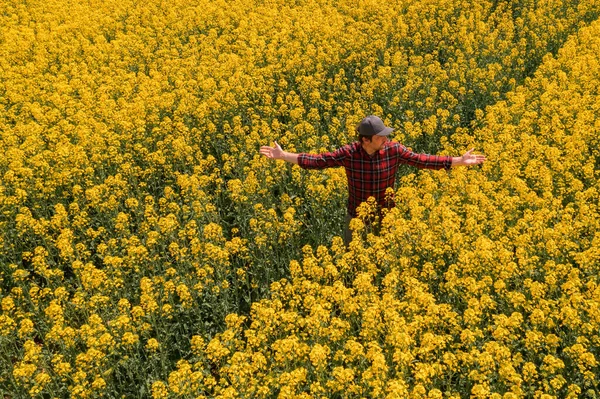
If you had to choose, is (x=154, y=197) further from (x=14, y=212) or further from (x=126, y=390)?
(x=126, y=390)

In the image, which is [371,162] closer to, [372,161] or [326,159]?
[372,161]

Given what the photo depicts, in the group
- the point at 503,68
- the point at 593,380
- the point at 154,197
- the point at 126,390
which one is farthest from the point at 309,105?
the point at 593,380

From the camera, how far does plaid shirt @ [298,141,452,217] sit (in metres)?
7.28

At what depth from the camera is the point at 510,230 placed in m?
7.59

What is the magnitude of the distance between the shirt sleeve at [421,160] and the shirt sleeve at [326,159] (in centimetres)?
74

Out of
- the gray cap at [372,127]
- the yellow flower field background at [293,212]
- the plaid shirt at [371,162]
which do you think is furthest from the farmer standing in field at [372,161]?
the yellow flower field background at [293,212]

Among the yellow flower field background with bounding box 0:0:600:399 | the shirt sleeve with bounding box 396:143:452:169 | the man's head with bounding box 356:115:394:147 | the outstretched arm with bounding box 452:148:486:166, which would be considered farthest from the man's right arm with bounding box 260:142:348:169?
the outstretched arm with bounding box 452:148:486:166

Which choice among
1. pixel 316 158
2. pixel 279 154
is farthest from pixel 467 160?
pixel 279 154

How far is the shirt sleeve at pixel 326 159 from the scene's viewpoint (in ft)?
24.1

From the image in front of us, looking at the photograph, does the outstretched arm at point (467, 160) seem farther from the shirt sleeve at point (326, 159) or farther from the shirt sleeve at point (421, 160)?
the shirt sleeve at point (326, 159)

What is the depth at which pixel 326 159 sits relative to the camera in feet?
24.5

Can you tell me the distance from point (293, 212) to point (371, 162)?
1.95m

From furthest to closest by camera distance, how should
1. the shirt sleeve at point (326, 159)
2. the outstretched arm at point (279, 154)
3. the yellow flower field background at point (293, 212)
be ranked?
the outstretched arm at point (279, 154), the shirt sleeve at point (326, 159), the yellow flower field background at point (293, 212)

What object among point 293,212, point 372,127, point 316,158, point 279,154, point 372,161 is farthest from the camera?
point 293,212
